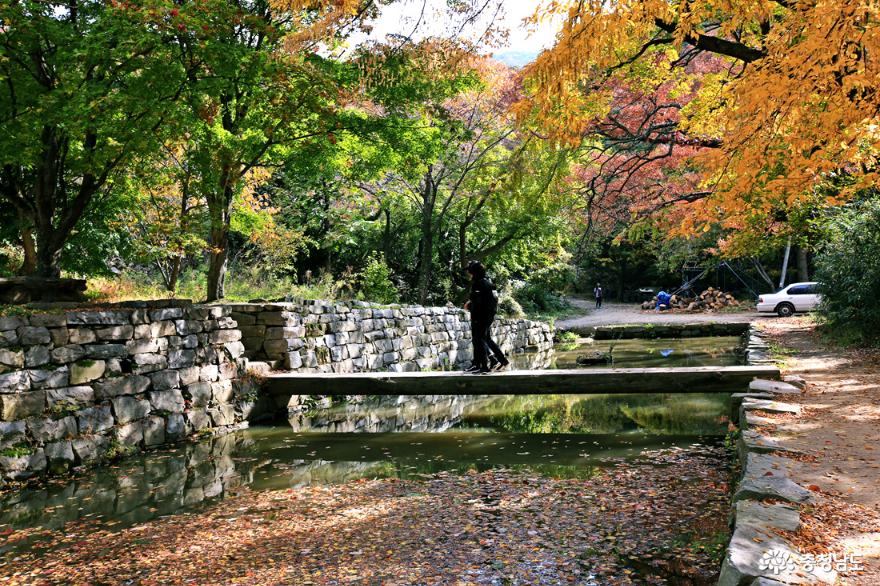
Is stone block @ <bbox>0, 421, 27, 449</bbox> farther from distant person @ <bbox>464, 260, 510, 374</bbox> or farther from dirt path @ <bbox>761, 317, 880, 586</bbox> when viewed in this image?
dirt path @ <bbox>761, 317, 880, 586</bbox>

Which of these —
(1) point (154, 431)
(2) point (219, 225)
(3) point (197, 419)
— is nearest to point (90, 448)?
(1) point (154, 431)

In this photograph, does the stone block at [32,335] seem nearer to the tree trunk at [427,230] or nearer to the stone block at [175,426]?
the stone block at [175,426]

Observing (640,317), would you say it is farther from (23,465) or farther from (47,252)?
(23,465)

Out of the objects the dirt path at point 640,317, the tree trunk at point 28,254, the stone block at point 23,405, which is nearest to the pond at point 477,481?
the stone block at point 23,405

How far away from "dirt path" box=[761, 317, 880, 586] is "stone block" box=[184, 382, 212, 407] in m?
→ 6.54

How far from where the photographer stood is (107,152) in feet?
27.4

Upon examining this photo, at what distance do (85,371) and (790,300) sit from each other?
2353 centimetres

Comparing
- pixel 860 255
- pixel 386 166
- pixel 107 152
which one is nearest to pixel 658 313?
pixel 860 255

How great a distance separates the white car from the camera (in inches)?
938

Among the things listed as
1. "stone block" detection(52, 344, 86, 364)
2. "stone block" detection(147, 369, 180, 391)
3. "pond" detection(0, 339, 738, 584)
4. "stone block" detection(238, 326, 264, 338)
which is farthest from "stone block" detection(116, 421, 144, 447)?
"stone block" detection(238, 326, 264, 338)

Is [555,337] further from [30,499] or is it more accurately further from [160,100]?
[30,499]

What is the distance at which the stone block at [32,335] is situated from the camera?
21.1 feet

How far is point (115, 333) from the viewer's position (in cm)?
750

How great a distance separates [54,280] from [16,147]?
1688 millimetres
